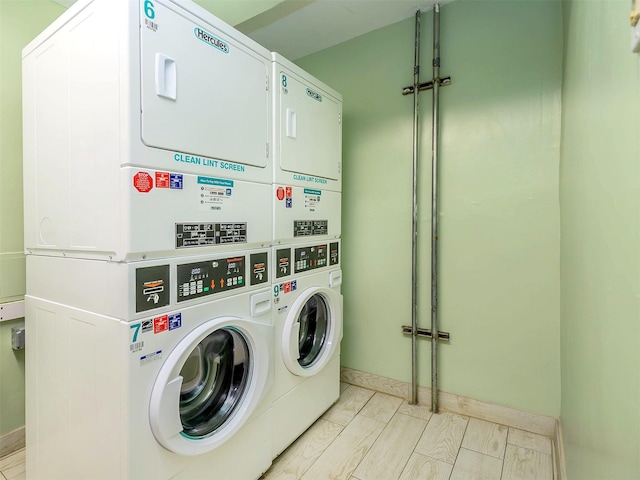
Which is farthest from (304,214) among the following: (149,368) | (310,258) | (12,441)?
(12,441)

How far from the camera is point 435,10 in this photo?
199 centimetres

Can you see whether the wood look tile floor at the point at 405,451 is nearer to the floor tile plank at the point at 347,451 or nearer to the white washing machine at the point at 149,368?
the floor tile plank at the point at 347,451

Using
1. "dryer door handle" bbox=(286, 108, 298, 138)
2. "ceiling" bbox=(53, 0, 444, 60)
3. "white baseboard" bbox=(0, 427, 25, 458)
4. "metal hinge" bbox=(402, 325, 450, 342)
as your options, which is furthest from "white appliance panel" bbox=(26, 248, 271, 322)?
"ceiling" bbox=(53, 0, 444, 60)

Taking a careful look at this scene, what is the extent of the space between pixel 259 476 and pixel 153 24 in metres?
1.85

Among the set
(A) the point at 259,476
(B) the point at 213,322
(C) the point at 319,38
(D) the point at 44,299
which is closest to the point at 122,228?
(B) the point at 213,322

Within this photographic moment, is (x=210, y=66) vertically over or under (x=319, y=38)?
under

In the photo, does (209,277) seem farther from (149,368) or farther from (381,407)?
(381,407)

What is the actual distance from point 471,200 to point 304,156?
1.04m

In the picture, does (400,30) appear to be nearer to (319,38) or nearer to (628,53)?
(319,38)

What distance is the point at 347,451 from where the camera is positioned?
1.70 meters

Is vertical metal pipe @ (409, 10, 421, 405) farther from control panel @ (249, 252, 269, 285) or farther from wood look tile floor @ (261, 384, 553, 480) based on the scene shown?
control panel @ (249, 252, 269, 285)

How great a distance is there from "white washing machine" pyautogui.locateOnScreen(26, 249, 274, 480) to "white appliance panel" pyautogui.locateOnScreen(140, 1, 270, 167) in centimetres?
43

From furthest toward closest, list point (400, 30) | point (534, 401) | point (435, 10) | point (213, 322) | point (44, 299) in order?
point (400, 30) < point (435, 10) < point (534, 401) < point (44, 299) < point (213, 322)

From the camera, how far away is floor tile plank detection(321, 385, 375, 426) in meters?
1.99
